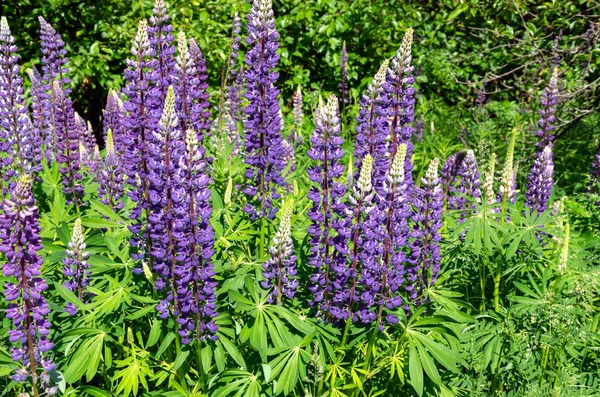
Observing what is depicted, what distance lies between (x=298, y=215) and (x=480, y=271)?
118 centimetres

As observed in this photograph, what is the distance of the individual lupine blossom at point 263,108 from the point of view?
379cm

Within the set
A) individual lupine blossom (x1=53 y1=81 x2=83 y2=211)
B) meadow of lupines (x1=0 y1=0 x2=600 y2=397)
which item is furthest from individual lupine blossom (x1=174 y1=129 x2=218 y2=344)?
individual lupine blossom (x1=53 y1=81 x2=83 y2=211)

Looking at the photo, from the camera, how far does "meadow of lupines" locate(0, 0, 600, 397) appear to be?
3182 millimetres

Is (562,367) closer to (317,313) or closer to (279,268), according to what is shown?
(317,313)

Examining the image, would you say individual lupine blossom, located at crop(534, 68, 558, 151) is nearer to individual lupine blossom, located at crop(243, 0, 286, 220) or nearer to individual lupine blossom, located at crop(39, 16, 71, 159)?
individual lupine blossom, located at crop(243, 0, 286, 220)

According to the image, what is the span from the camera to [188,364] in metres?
3.62

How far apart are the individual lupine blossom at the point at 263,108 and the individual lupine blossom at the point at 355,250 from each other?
65 cm

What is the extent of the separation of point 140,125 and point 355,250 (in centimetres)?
131

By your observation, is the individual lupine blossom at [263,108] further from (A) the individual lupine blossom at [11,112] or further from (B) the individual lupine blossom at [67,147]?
(A) the individual lupine blossom at [11,112]

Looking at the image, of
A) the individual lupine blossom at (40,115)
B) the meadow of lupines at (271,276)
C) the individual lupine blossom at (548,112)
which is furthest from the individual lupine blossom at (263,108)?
the individual lupine blossom at (548,112)

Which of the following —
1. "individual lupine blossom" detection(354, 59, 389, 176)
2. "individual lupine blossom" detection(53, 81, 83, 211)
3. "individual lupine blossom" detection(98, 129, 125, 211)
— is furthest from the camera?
"individual lupine blossom" detection(53, 81, 83, 211)

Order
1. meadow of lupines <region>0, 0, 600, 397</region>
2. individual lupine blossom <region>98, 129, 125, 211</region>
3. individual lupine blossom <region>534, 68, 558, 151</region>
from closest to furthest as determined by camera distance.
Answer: meadow of lupines <region>0, 0, 600, 397</region>, individual lupine blossom <region>98, 129, 125, 211</region>, individual lupine blossom <region>534, 68, 558, 151</region>

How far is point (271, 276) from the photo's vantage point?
337cm

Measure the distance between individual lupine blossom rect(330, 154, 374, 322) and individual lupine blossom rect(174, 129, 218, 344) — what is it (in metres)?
0.67
